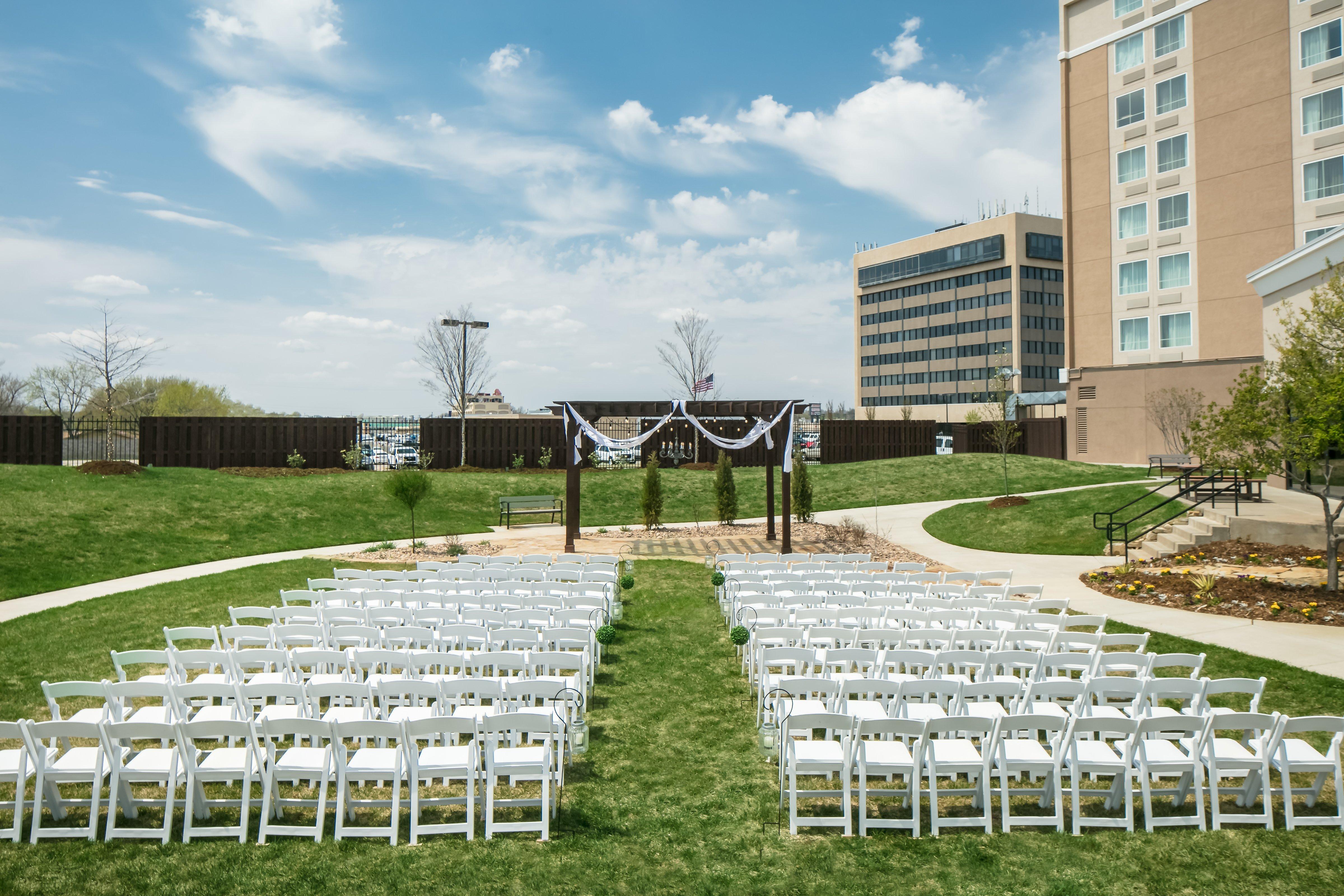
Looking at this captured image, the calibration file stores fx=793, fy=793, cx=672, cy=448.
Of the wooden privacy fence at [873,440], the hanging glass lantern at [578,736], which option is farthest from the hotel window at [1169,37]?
the hanging glass lantern at [578,736]

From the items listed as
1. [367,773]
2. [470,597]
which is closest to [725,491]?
[470,597]

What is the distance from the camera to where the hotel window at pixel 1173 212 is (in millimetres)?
32219

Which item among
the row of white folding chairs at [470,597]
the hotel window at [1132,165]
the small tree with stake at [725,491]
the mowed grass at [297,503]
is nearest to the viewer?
the row of white folding chairs at [470,597]

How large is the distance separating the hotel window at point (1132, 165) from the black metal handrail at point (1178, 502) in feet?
57.6

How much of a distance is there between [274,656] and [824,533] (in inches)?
689

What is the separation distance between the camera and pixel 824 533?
22.9 metres

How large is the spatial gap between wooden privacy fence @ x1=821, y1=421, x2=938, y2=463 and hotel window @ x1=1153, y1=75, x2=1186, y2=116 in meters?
17.4

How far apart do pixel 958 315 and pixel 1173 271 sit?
45632 millimetres

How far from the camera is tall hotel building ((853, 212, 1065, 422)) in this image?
238ft

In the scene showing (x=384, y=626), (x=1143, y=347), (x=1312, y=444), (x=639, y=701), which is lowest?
(x=639, y=701)

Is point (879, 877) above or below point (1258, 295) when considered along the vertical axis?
below

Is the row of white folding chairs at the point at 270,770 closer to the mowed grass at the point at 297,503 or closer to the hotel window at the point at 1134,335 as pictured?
the mowed grass at the point at 297,503

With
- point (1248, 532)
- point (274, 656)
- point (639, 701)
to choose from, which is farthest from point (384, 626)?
point (1248, 532)

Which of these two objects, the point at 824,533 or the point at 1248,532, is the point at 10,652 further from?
the point at 1248,532
